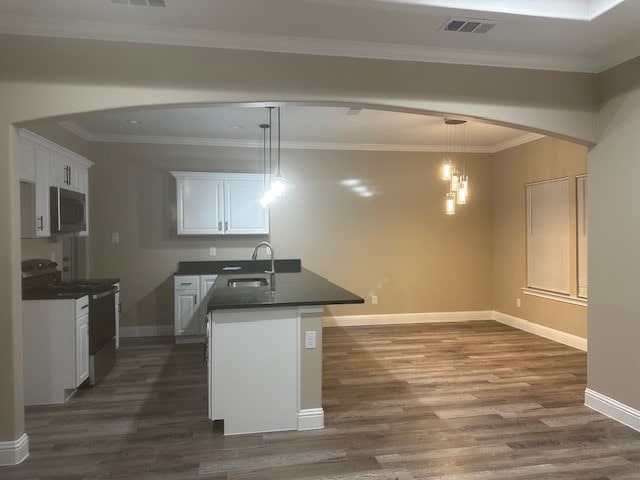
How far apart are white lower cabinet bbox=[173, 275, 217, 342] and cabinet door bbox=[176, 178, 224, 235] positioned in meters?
0.64

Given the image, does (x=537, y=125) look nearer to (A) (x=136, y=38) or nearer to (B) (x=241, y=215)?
(A) (x=136, y=38)

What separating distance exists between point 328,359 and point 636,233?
3063mm

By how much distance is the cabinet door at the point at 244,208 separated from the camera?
18.8 feet

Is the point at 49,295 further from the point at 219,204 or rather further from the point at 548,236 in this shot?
the point at 548,236

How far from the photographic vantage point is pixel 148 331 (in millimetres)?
5820

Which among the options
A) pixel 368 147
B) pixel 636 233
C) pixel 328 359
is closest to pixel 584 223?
pixel 636 233

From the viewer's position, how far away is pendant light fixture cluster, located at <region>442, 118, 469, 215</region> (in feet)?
16.6

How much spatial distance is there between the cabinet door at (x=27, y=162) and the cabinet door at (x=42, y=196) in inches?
2.2

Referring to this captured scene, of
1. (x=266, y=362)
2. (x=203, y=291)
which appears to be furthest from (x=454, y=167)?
(x=266, y=362)

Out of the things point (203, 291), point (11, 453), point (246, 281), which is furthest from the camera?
point (203, 291)

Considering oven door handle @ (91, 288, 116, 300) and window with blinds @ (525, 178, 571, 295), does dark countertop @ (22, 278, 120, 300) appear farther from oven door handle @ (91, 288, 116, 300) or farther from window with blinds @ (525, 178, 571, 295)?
window with blinds @ (525, 178, 571, 295)

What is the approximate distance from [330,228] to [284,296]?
3.15 meters

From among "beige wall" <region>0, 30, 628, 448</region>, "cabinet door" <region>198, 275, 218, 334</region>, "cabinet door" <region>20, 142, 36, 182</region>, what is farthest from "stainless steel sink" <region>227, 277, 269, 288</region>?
"beige wall" <region>0, 30, 628, 448</region>

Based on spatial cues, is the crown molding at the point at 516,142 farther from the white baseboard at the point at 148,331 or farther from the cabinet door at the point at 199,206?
the white baseboard at the point at 148,331
